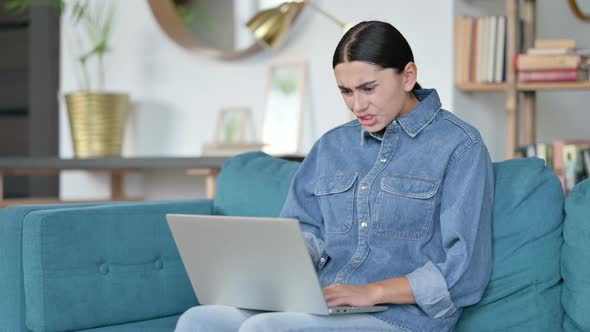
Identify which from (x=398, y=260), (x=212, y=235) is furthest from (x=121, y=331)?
(x=398, y=260)

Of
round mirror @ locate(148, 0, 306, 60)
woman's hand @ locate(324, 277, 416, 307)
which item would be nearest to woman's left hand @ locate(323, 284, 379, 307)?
woman's hand @ locate(324, 277, 416, 307)

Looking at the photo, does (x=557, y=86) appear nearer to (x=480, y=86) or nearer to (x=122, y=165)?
(x=480, y=86)

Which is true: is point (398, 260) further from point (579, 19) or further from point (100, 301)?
point (579, 19)

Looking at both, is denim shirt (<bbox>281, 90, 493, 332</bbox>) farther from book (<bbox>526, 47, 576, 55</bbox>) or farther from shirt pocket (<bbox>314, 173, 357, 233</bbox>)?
book (<bbox>526, 47, 576, 55</bbox>)

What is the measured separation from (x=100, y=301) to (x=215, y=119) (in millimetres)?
2162

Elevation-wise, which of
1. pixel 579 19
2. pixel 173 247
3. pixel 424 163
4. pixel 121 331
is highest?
pixel 579 19

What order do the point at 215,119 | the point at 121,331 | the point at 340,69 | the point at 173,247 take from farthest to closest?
the point at 215,119 < the point at 173,247 < the point at 121,331 < the point at 340,69

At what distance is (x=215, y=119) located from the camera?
14.3 ft

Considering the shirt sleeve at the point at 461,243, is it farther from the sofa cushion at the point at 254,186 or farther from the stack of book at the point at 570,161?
the stack of book at the point at 570,161

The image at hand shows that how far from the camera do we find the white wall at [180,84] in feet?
13.0

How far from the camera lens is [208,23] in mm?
4395

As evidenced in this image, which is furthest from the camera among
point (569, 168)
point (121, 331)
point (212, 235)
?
point (569, 168)

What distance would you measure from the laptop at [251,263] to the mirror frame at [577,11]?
117 inches

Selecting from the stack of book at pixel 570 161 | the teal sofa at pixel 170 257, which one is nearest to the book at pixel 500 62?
the stack of book at pixel 570 161
